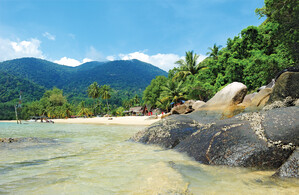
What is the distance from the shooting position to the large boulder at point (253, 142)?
330 cm

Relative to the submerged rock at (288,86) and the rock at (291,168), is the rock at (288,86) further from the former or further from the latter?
the rock at (291,168)

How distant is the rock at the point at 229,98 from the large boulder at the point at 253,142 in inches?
210

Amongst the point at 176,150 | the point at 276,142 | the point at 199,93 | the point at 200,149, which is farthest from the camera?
the point at 199,93

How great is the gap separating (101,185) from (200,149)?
240cm

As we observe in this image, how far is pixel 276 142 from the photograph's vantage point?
3.32 meters

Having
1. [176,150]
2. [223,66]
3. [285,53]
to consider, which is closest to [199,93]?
[223,66]

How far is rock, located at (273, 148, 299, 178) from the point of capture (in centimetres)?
289

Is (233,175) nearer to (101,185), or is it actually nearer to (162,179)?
(162,179)

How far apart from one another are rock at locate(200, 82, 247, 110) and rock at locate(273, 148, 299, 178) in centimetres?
662

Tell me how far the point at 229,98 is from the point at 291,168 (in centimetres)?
710

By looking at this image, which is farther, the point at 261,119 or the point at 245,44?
the point at 245,44

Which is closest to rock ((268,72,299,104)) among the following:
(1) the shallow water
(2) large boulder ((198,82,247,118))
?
(2) large boulder ((198,82,247,118))

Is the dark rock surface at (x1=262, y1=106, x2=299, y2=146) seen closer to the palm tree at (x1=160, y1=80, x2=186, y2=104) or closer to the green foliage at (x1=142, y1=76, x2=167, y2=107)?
Answer: the palm tree at (x1=160, y1=80, x2=186, y2=104)

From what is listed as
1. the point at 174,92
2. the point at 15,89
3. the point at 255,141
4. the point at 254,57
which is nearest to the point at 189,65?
the point at 174,92
